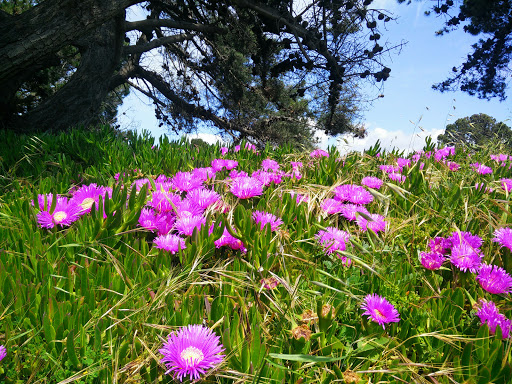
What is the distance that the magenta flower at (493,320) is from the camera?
0.99m

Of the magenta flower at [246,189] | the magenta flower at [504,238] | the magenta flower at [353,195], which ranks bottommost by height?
the magenta flower at [504,238]

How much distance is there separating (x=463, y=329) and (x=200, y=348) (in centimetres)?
77

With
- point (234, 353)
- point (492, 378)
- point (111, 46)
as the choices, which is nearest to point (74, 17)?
point (111, 46)

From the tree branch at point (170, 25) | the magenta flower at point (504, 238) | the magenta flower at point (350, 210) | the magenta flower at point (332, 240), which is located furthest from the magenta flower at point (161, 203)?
the tree branch at point (170, 25)

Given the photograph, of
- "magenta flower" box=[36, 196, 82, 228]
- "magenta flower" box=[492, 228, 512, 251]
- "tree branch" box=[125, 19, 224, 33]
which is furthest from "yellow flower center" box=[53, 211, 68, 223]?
"tree branch" box=[125, 19, 224, 33]

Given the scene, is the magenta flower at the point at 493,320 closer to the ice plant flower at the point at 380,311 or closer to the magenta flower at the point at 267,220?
the ice plant flower at the point at 380,311

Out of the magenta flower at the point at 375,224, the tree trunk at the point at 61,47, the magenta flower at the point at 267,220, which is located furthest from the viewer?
the tree trunk at the point at 61,47

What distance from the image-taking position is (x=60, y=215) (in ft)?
4.95

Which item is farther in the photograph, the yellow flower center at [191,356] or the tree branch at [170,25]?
the tree branch at [170,25]

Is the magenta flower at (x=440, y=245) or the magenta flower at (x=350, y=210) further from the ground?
the magenta flower at (x=350, y=210)

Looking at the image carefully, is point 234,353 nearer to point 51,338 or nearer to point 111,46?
point 51,338

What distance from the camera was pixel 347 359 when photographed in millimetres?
936

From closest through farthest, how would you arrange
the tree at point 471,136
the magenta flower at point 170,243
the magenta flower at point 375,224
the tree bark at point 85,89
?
the magenta flower at point 170,243 < the magenta flower at point 375,224 < the tree at point 471,136 < the tree bark at point 85,89

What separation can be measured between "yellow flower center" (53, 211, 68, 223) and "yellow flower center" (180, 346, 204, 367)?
0.96 m
